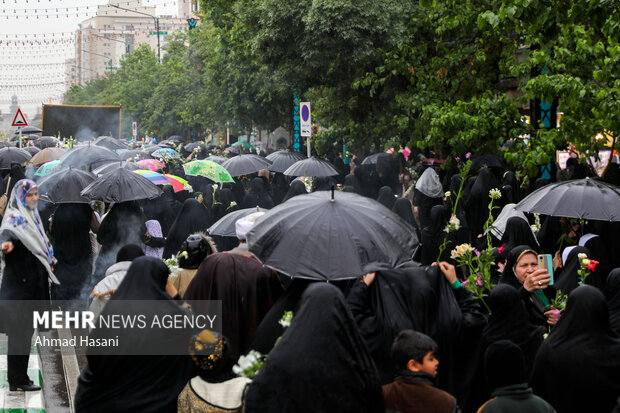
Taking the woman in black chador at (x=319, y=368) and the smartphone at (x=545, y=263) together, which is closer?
→ the woman in black chador at (x=319, y=368)

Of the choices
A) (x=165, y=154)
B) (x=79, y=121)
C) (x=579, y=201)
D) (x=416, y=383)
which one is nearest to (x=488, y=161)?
(x=165, y=154)

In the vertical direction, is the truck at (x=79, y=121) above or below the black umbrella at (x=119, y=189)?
above

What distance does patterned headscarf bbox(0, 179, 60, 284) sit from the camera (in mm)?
7562

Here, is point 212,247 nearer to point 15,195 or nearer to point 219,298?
point 219,298

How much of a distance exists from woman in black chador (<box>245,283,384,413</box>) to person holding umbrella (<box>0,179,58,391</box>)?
4.28 m

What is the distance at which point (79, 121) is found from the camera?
136ft

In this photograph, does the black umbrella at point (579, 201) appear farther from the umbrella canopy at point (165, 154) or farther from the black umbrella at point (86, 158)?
the umbrella canopy at point (165, 154)

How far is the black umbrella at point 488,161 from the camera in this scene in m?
14.9

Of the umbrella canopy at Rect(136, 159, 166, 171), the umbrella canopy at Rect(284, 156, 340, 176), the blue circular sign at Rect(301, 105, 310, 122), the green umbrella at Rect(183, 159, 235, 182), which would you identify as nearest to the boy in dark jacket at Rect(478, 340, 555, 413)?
the green umbrella at Rect(183, 159, 235, 182)

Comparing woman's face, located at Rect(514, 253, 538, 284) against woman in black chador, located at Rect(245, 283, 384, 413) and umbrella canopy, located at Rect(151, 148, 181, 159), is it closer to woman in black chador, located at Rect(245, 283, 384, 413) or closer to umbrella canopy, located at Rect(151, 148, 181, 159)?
woman in black chador, located at Rect(245, 283, 384, 413)

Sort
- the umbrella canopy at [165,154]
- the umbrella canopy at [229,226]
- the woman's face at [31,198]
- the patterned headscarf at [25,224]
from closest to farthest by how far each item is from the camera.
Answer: the patterned headscarf at [25,224] < the woman's face at [31,198] < the umbrella canopy at [229,226] < the umbrella canopy at [165,154]

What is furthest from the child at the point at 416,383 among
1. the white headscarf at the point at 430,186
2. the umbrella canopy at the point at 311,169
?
the umbrella canopy at the point at 311,169

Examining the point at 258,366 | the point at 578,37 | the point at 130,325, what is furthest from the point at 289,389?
the point at 578,37

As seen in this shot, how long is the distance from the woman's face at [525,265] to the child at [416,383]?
2021mm
